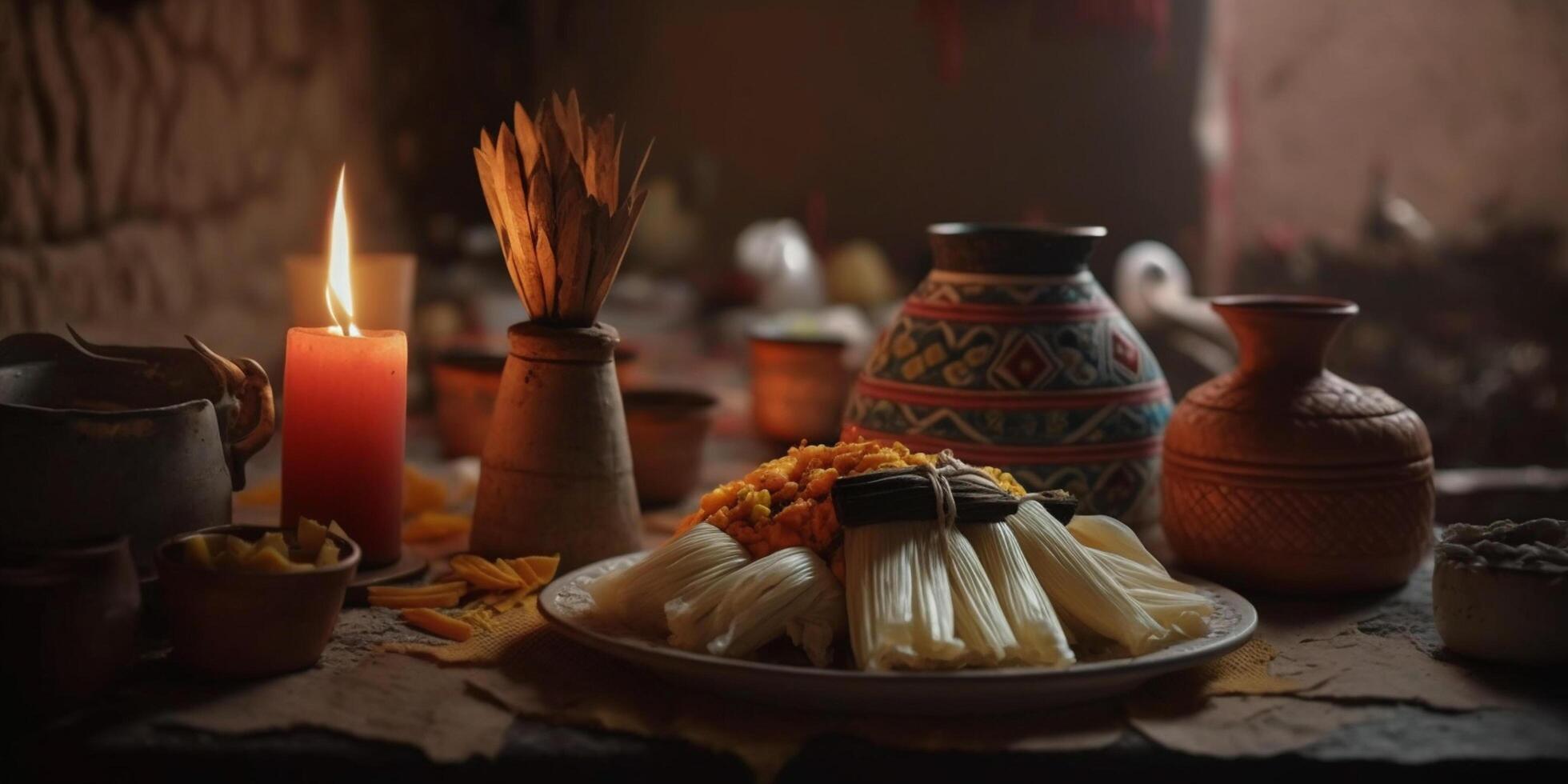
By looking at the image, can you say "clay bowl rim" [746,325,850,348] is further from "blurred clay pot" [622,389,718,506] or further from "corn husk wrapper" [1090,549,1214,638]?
"corn husk wrapper" [1090,549,1214,638]

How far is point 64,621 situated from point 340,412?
0.47 meters

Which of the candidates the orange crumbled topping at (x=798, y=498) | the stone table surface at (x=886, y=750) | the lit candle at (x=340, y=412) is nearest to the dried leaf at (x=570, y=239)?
the lit candle at (x=340, y=412)

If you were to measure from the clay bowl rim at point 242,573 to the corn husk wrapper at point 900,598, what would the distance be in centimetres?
47

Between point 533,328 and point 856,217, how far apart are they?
168 inches

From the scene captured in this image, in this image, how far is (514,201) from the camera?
161 centimetres

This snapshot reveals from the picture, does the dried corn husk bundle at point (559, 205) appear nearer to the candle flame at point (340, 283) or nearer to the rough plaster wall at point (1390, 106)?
the candle flame at point (340, 283)

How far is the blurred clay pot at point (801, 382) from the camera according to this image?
258 centimetres

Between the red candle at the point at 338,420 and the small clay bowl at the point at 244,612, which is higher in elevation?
the red candle at the point at 338,420

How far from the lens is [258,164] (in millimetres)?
2848

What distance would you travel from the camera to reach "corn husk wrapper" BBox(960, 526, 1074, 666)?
1260 millimetres

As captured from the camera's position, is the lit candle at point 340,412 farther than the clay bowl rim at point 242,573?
Yes

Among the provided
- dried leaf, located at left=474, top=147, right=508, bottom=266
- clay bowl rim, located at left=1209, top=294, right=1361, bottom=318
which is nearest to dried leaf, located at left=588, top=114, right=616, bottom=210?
dried leaf, located at left=474, top=147, right=508, bottom=266

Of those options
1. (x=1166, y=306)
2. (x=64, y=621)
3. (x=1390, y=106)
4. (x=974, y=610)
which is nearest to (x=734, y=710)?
(x=974, y=610)

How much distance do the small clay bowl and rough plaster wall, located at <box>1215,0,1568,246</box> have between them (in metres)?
5.73
